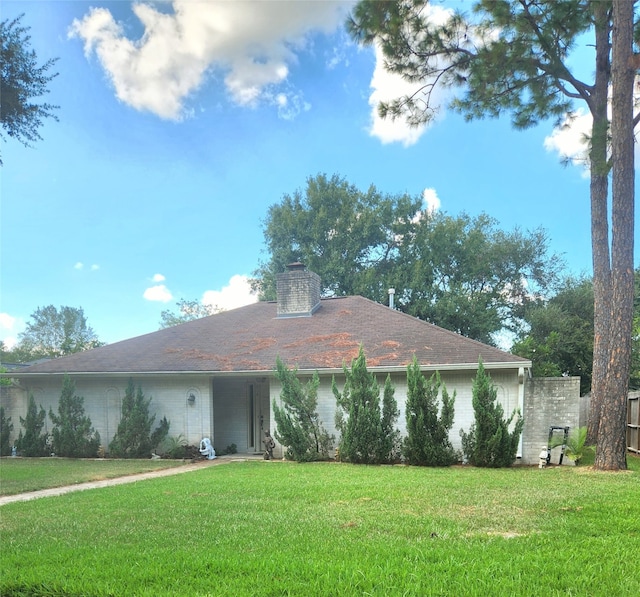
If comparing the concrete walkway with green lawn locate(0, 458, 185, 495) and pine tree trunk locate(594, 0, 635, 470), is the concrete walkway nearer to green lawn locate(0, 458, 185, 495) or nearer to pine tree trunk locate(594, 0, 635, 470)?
green lawn locate(0, 458, 185, 495)

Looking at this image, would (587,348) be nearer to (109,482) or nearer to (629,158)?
(629,158)

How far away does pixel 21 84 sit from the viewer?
31.0 ft

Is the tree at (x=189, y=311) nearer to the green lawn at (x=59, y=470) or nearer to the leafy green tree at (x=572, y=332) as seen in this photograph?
the leafy green tree at (x=572, y=332)

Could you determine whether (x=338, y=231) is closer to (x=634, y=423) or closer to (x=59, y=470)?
(x=634, y=423)

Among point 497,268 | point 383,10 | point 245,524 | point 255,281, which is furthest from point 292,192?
point 245,524

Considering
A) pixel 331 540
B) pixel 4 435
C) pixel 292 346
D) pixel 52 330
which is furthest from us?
pixel 52 330

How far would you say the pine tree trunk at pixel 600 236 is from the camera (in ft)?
40.3

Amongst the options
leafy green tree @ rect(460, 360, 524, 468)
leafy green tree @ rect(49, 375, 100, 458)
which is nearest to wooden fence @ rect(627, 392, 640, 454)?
leafy green tree @ rect(460, 360, 524, 468)

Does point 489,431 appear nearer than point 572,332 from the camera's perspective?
Yes

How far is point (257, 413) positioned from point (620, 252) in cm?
981

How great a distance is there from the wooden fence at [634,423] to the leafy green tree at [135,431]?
12225mm

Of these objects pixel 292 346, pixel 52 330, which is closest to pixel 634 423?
pixel 292 346

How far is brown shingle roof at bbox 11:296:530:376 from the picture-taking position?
40.8 ft

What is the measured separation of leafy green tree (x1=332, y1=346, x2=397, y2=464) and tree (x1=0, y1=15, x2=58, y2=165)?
8161 millimetres
